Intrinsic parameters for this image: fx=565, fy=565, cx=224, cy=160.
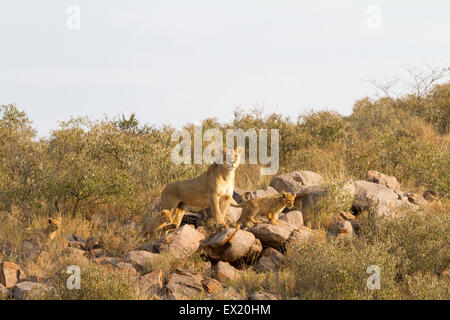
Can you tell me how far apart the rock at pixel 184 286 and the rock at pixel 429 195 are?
829cm

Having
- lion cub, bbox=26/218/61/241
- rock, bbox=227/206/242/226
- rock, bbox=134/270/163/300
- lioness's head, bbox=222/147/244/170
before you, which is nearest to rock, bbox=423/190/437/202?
rock, bbox=227/206/242/226

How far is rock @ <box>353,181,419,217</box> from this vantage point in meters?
12.9

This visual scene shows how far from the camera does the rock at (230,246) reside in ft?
32.9

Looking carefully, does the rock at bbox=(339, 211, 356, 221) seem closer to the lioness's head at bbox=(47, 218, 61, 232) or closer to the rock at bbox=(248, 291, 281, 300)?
the rock at bbox=(248, 291, 281, 300)

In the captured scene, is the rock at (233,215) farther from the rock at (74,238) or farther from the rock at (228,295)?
the rock at (228,295)

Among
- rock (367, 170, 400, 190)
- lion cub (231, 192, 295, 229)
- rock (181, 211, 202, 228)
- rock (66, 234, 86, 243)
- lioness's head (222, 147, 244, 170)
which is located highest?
lioness's head (222, 147, 244, 170)

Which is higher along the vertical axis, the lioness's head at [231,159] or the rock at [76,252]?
the lioness's head at [231,159]

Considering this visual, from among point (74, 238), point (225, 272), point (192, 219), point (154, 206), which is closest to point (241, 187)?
point (154, 206)

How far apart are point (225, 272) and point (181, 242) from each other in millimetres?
1145

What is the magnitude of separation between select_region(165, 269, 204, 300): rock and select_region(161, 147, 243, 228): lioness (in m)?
2.09

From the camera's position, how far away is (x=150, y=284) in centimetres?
889

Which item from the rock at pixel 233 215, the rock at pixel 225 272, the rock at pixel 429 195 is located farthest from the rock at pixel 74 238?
the rock at pixel 429 195
